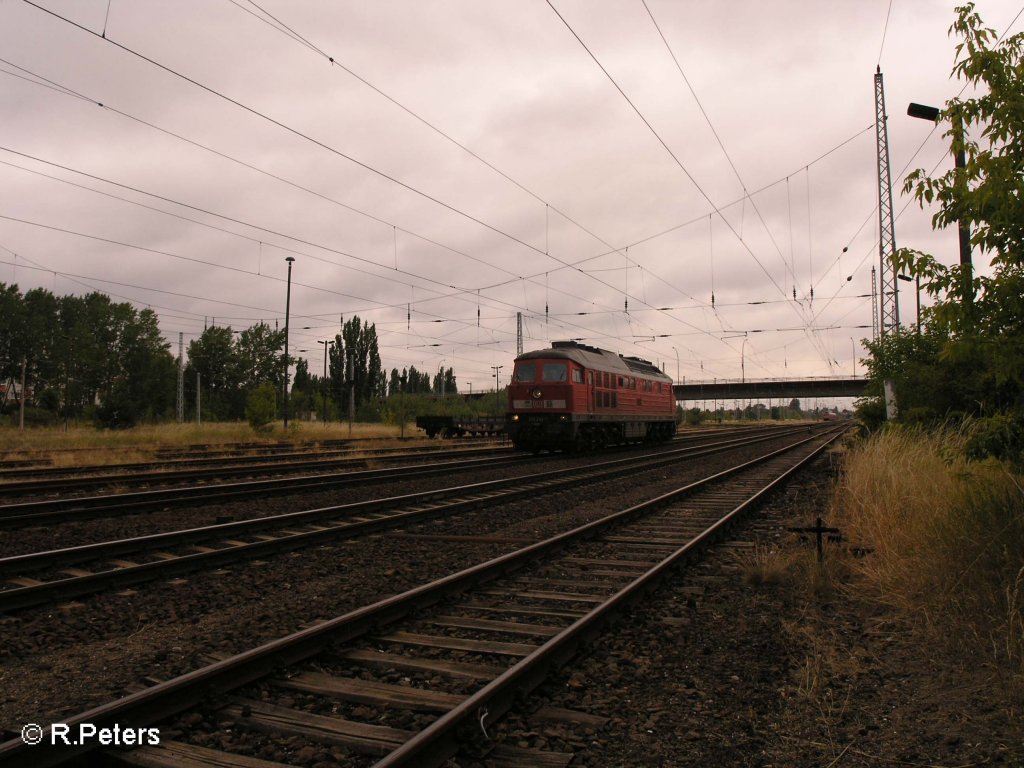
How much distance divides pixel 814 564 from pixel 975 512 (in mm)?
1416

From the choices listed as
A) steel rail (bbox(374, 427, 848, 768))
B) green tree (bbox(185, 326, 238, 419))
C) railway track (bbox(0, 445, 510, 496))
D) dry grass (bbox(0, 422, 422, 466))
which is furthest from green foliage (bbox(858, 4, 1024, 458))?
green tree (bbox(185, 326, 238, 419))

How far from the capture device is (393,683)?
4074 mm

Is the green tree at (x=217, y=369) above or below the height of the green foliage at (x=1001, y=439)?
above

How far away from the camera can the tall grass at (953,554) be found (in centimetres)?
457

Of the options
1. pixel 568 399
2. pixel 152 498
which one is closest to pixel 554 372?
pixel 568 399

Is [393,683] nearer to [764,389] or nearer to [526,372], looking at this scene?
[526,372]

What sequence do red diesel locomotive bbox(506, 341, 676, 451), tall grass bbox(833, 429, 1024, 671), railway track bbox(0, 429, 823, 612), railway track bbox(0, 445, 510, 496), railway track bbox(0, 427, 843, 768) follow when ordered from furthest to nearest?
red diesel locomotive bbox(506, 341, 676, 451) < railway track bbox(0, 445, 510, 496) < railway track bbox(0, 429, 823, 612) < tall grass bbox(833, 429, 1024, 671) < railway track bbox(0, 427, 843, 768)

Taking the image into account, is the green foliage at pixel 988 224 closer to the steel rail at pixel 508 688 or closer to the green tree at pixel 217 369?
the steel rail at pixel 508 688

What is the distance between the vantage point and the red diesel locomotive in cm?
2250

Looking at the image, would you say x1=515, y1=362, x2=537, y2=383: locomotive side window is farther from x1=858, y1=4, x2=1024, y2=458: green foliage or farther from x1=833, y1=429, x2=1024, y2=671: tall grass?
x1=858, y1=4, x2=1024, y2=458: green foliage

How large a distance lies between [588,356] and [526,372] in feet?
7.90

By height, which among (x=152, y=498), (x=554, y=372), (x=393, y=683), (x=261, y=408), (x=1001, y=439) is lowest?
(x=393, y=683)

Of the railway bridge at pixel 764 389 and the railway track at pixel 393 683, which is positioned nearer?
the railway track at pixel 393 683

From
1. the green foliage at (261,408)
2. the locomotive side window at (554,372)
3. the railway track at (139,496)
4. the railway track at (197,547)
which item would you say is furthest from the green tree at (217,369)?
the railway track at (197,547)
